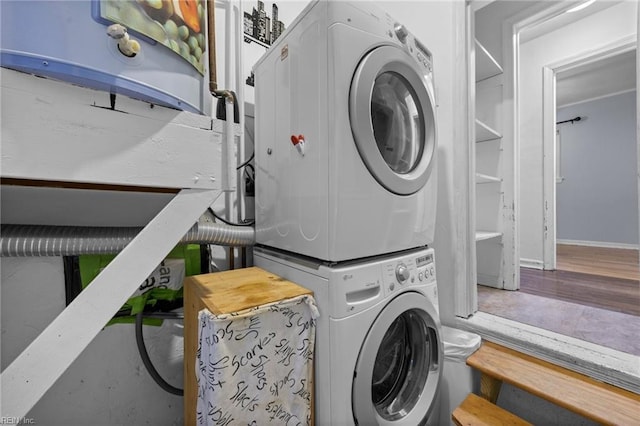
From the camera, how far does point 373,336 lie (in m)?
0.81

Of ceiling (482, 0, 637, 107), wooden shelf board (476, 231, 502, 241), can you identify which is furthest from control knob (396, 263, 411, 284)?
ceiling (482, 0, 637, 107)

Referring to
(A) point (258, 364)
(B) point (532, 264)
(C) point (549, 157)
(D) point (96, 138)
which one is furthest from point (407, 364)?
(C) point (549, 157)

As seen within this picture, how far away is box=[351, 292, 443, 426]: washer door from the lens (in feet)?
3.10

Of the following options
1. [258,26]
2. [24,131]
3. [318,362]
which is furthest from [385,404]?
[258,26]

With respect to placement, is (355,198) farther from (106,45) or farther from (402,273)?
(106,45)

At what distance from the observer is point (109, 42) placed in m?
0.47

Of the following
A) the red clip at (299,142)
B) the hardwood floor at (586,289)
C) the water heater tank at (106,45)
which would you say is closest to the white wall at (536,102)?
the hardwood floor at (586,289)

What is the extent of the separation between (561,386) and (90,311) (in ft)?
4.69

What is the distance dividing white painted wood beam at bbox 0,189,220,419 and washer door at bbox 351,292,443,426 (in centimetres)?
66

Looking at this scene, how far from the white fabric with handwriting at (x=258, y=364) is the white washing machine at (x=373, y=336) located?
6 cm

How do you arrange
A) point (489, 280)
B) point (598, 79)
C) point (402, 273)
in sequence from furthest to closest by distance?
point (598, 79)
point (489, 280)
point (402, 273)

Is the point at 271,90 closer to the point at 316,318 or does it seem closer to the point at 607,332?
the point at 316,318

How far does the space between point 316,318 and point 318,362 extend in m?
0.13

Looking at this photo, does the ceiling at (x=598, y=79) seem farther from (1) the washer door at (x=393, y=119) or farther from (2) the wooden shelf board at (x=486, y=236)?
(1) the washer door at (x=393, y=119)
